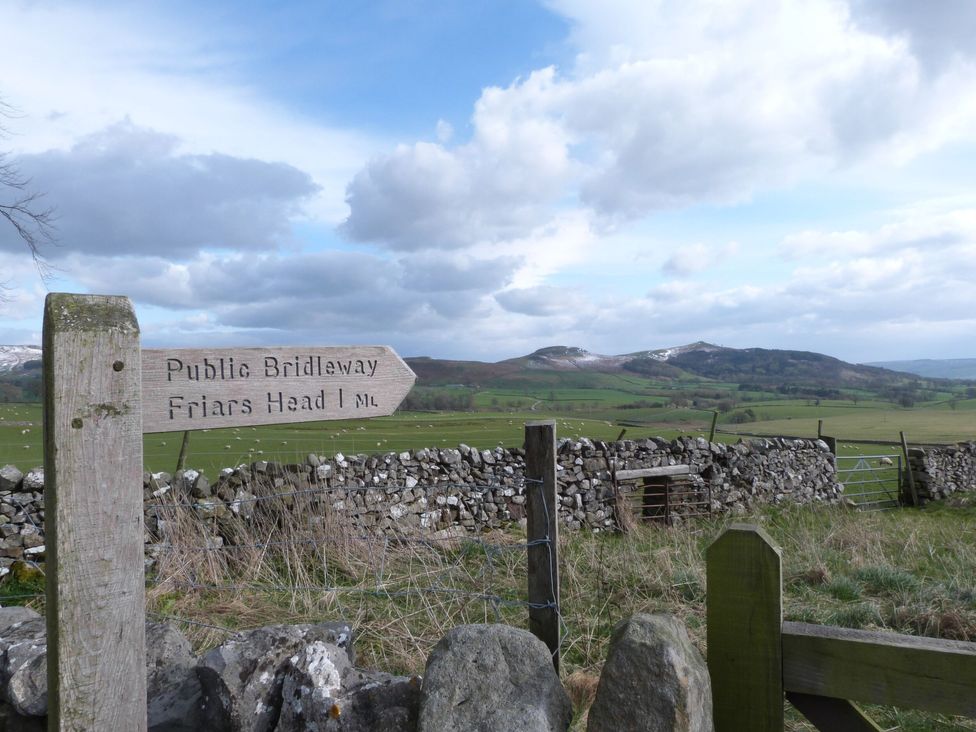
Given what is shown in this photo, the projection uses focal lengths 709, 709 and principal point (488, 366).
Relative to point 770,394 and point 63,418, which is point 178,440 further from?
point 770,394

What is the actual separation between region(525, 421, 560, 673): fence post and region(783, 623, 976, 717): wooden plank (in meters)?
1.66

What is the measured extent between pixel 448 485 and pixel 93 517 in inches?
159

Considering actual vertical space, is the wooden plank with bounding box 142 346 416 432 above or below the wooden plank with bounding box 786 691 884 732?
above

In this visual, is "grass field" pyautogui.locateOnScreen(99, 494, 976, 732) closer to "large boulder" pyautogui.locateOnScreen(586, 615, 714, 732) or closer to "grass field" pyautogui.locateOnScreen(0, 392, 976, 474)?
"large boulder" pyautogui.locateOnScreen(586, 615, 714, 732)

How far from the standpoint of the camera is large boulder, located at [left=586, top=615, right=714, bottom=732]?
2119mm

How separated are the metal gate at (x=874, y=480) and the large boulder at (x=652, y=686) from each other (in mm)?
17412

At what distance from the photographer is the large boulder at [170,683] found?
9.71 feet

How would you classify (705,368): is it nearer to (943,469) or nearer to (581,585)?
(943,469)

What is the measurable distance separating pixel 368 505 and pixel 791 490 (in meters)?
10.2

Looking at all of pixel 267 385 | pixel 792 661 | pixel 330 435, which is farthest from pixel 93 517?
pixel 330 435

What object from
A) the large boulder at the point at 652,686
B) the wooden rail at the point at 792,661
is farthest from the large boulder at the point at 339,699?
the wooden rail at the point at 792,661

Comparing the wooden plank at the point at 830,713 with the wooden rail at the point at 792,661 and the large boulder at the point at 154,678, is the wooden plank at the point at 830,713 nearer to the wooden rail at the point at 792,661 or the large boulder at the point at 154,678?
the wooden rail at the point at 792,661

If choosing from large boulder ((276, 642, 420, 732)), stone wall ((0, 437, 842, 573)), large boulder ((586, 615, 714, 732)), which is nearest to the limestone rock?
large boulder ((276, 642, 420, 732))

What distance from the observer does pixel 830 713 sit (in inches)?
86.5
